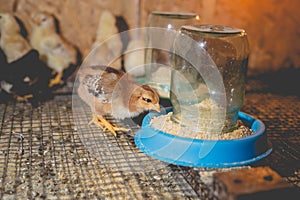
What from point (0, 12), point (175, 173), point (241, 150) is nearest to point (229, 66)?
point (241, 150)

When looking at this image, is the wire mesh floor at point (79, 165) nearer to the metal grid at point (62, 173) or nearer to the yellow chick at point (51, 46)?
the metal grid at point (62, 173)

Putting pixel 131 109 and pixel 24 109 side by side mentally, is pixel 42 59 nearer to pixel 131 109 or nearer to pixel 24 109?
pixel 24 109

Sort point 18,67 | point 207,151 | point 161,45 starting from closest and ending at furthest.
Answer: point 207,151 < point 18,67 < point 161,45

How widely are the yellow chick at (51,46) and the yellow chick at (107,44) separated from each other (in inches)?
5.9

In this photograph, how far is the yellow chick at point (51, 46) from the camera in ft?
8.22

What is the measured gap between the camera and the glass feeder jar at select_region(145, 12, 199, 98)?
7.32ft

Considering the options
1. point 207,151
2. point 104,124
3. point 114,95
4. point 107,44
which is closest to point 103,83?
point 114,95

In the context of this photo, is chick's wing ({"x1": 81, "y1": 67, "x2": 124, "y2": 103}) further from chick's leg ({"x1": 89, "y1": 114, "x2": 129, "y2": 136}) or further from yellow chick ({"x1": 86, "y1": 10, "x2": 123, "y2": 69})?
yellow chick ({"x1": 86, "y1": 10, "x2": 123, "y2": 69})

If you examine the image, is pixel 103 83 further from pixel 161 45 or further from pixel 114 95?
pixel 161 45

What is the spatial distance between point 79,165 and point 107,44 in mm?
1219

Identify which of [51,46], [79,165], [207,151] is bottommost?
[79,165]

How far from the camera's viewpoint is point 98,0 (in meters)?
2.68

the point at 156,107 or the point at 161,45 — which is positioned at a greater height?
the point at 161,45

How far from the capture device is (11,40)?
2.37m
